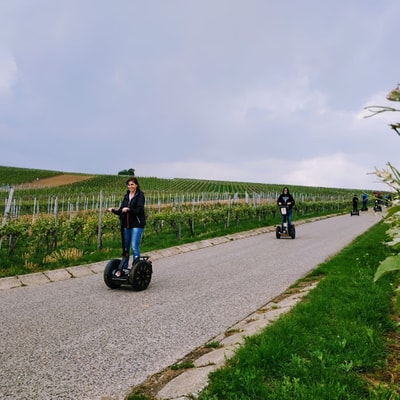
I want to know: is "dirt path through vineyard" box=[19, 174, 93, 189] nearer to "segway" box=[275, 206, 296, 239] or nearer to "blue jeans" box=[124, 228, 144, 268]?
"segway" box=[275, 206, 296, 239]

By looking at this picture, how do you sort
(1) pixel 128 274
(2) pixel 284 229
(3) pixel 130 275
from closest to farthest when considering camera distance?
(3) pixel 130 275, (1) pixel 128 274, (2) pixel 284 229

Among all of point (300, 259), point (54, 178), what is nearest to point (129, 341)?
point (300, 259)

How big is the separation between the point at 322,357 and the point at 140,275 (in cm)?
399

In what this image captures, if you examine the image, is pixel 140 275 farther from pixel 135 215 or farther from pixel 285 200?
pixel 285 200

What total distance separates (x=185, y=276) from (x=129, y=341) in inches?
150

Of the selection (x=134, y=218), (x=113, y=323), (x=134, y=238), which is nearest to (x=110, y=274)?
(x=134, y=238)

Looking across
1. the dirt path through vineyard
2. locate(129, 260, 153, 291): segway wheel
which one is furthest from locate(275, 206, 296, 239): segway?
the dirt path through vineyard

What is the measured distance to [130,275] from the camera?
21.6ft

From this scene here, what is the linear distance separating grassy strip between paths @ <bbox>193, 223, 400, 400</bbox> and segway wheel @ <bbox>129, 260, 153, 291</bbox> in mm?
2837

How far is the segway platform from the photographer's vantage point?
260 inches

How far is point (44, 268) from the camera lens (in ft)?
28.5

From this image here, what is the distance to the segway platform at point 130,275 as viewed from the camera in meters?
6.61

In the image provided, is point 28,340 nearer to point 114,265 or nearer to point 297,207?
point 114,265

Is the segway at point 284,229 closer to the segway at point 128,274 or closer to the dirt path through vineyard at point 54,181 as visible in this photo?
the segway at point 128,274
